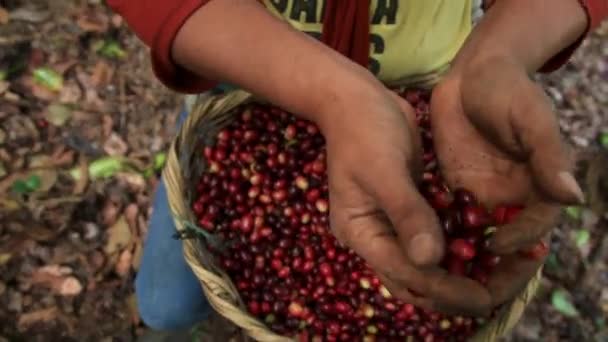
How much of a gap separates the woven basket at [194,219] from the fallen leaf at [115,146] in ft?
2.07

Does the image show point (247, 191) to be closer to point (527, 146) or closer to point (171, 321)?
point (171, 321)

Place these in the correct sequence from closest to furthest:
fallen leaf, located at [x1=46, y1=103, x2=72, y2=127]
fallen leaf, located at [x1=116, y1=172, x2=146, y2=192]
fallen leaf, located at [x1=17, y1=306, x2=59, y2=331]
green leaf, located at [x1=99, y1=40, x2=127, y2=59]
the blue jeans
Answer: the blue jeans, fallen leaf, located at [x1=17, y1=306, x2=59, y2=331], fallen leaf, located at [x1=116, y1=172, x2=146, y2=192], fallen leaf, located at [x1=46, y1=103, x2=72, y2=127], green leaf, located at [x1=99, y1=40, x2=127, y2=59]

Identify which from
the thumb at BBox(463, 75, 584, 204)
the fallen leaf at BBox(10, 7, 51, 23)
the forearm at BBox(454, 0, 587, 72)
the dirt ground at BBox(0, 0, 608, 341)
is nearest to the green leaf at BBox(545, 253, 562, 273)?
the dirt ground at BBox(0, 0, 608, 341)

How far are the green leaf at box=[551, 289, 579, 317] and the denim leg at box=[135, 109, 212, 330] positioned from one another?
0.96m

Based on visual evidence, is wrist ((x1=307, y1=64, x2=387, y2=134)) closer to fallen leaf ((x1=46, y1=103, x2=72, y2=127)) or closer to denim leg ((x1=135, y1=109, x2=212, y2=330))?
denim leg ((x1=135, y1=109, x2=212, y2=330))

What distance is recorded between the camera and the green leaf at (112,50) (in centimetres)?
235

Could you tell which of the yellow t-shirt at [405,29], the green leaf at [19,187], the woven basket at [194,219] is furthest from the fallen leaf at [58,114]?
the yellow t-shirt at [405,29]

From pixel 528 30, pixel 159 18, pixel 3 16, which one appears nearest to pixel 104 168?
pixel 3 16

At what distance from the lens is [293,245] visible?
140 cm

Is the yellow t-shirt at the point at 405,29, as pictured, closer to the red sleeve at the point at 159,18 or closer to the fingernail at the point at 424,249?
the red sleeve at the point at 159,18

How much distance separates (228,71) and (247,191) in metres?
0.36

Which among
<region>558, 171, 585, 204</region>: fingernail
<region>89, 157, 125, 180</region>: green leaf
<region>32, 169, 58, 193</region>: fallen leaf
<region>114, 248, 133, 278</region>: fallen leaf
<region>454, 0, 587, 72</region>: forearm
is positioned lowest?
<region>114, 248, 133, 278</region>: fallen leaf

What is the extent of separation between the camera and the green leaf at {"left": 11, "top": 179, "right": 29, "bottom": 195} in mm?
2049

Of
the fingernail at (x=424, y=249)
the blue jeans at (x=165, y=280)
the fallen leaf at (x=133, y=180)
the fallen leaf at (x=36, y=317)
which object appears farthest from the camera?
the fallen leaf at (x=133, y=180)
